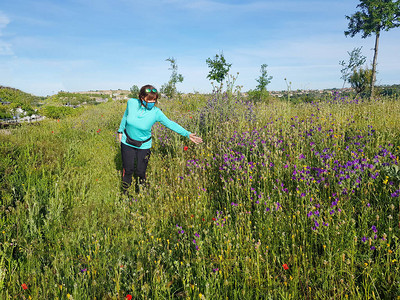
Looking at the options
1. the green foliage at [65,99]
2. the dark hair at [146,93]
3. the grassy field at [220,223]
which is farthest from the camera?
the green foliage at [65,99]

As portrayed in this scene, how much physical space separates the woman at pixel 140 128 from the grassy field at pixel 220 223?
21.1 inches

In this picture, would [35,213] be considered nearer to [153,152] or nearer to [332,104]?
[153,152]

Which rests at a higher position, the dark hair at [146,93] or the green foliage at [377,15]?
the green foliage at [377,15]

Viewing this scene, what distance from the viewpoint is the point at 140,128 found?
397 cm

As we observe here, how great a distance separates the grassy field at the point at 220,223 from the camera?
179cm

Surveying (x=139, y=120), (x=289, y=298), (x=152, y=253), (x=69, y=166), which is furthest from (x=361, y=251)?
(x=69, y=166)

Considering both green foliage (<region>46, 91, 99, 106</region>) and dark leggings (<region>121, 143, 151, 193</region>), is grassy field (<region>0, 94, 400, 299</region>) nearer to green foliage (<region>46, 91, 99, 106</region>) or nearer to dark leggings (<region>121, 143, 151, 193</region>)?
dark leggings (<region>121, 143, 151, 193</region>)

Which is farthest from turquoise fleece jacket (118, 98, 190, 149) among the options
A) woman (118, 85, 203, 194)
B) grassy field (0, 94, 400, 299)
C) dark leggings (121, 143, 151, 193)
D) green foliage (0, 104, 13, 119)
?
green foliage (0, 104, 13, 119)

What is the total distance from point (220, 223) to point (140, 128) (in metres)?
2.44

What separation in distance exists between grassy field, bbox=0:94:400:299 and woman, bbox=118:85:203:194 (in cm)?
54

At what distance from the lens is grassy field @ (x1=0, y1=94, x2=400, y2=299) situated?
1.79 m

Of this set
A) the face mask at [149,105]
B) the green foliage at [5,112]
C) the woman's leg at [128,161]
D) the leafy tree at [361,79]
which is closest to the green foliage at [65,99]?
the green foliage at [5,112]

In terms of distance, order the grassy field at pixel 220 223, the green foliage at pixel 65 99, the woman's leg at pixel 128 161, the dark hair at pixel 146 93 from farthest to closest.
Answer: the green foliage at pixel 65 99, the woman's leg at pixel 128 161, the dark hair at pixel 146 93, the grassy field at pixel 220 223

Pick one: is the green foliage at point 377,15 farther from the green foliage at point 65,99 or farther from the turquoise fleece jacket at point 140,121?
the green foliage at point 65,99
